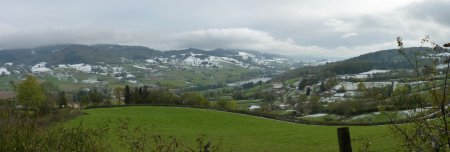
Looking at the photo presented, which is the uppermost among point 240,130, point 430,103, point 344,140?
point 430,103

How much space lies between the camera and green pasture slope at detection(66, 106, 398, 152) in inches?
1141

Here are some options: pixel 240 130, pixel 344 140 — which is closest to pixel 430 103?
pixel 344 140

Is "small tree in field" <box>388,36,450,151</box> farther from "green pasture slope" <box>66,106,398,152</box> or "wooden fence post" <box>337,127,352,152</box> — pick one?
"green pasture slope" <box>66,106,398,152</box>

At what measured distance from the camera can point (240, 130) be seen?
46.1 m

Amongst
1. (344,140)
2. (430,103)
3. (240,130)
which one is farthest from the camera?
(240,130)

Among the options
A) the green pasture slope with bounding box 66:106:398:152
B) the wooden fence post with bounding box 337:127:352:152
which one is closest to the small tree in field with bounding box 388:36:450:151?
the wooden fence post with bounding box 337:127:352:152

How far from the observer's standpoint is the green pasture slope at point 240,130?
28977 millimetres

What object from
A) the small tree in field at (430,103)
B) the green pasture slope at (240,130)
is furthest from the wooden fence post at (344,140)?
the green pasture slope at (240,130)

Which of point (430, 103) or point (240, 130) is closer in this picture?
point (430, 103)

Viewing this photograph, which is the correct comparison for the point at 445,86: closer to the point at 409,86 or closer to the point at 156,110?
the point at 409,86

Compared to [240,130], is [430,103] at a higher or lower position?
higher

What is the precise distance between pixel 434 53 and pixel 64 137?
6.31m

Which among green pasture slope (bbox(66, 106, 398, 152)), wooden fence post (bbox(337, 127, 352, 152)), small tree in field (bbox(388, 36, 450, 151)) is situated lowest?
green pasture slope (bbox(66, 106, 398, 152))

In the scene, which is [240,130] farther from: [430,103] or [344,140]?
[430,103]
